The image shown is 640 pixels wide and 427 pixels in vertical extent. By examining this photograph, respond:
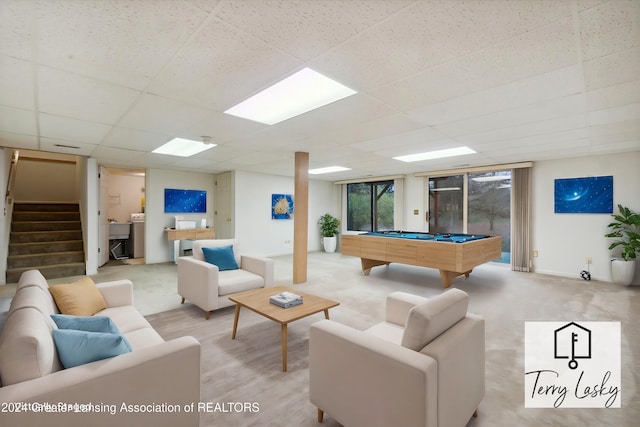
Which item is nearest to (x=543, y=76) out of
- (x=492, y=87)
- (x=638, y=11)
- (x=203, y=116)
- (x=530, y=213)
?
(x=492, y=87)

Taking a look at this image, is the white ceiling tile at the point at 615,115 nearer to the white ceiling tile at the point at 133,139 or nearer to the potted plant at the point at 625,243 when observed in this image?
the potted plant at the point at 625,243

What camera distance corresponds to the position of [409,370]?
4.32 feet

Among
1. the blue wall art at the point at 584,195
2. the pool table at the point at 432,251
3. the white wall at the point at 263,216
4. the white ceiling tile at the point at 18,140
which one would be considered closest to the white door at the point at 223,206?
the white wall at the point at 263,216

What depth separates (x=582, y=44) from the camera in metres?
1.81

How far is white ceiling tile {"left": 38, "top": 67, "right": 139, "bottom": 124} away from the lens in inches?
91.3

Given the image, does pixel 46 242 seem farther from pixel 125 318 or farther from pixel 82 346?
pixel 82 346

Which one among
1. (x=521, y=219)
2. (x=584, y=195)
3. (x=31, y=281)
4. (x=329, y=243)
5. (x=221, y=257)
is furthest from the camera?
(x=329, y=243)

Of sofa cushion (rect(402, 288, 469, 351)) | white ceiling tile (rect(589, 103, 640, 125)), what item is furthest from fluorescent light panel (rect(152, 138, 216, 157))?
white ceiling tile (rect(589, 103, 640, 125))

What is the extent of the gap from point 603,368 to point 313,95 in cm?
347

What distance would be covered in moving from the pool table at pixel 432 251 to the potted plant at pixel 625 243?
1777 millimetres

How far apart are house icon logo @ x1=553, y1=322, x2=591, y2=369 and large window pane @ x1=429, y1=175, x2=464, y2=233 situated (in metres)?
3.97

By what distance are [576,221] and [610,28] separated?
521 cm

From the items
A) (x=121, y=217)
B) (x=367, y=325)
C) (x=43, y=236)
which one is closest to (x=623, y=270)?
(x=367, y=325)

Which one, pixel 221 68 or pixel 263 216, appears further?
pixel 263 216
